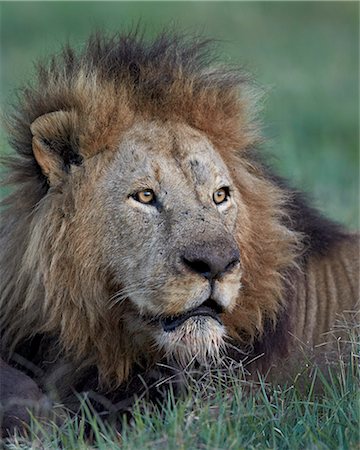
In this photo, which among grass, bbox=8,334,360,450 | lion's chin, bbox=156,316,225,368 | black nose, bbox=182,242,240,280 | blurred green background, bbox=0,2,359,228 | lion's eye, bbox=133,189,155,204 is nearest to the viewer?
grass, bbox=8,334,360,450

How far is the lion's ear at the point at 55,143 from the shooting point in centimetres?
464

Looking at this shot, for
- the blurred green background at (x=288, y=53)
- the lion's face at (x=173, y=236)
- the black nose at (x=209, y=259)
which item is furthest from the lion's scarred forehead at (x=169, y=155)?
the blurred green background at (x=288, y=53)

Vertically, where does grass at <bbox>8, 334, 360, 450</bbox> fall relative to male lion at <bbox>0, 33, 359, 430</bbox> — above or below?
below

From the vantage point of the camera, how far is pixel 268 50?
54.9ft

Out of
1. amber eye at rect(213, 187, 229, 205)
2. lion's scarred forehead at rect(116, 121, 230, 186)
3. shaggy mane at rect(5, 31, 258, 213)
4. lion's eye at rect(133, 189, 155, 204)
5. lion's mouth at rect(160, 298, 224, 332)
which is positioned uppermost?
shaggy mane at rect(5, 31, 258, 213)

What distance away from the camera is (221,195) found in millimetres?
4672

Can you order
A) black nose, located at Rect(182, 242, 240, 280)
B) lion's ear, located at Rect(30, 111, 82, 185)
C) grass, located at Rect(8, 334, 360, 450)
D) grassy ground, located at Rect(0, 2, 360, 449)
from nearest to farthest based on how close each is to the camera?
grass, located at Rect(8, 334, 360, 450), grassy ground, located at Rect(0, 2, 360, 449), black nose, located at Rect(182, 242, 240, 280), lion's ear, located at Rect(30, 111, 82, 185)

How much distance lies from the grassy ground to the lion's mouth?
258 millimetres

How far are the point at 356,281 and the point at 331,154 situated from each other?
583 centimetres

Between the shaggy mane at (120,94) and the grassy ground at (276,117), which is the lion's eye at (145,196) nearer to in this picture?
the shaggy mane at (120,94)

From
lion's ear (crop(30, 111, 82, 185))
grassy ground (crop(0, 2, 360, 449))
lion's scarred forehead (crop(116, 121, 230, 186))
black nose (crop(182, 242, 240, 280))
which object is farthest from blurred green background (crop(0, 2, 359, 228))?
black nose (crop(182, 242, 240, 280))

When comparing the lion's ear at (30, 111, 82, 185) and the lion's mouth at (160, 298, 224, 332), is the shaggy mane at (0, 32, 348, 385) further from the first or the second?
the lion's mouth at (160, 298, 224, 332)

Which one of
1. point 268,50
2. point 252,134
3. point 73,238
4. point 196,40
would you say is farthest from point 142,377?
point 268,50

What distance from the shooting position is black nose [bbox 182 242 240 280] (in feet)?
13.8
